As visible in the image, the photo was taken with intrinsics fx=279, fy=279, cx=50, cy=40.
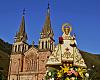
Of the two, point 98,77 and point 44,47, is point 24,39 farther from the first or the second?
point 98,77

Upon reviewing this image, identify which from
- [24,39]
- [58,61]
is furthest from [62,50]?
[24,39]

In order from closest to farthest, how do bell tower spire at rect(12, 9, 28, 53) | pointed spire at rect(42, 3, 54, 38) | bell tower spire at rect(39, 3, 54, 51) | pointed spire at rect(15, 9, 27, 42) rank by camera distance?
1. bell tower spire at rect(39, 3, 54, 51)
2. pointed spire at rect(42, 3, 54, 38)
3. bell tower spire at rect(12, 9, 28, 53)
4. pointed spire at rect(15, 9, 27, 42)

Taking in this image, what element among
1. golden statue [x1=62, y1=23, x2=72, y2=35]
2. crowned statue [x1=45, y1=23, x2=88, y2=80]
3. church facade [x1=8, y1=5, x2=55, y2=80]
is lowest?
crowned statue [x1=45, y1=23, x2=88, y2=80]

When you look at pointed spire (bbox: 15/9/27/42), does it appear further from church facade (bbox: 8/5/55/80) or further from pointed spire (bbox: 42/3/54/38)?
pointed spire (bbox: 42/3/54/38)

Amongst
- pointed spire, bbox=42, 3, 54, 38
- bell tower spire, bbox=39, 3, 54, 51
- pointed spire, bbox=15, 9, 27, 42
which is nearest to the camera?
bell tower spire, bbox=39, 3, 54, 51

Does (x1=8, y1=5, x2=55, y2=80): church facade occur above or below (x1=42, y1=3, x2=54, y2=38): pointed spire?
below

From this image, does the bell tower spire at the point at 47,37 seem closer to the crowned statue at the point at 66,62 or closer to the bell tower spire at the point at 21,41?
the bell tower spire at the point at 21,41

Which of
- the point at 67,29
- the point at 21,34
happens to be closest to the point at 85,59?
the point at 21,34

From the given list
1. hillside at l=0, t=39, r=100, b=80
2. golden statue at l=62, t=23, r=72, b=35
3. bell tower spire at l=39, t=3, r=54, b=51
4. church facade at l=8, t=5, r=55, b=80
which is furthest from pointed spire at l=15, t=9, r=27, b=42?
golden statue at l=62, t=23, r=72, b=35

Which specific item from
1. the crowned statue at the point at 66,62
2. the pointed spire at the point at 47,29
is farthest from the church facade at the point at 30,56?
the crowned statue at the point at 66,62

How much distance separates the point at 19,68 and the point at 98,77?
18004 mm

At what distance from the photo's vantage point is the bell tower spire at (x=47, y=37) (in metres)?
56.9

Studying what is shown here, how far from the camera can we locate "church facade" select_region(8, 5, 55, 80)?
57.2 meters

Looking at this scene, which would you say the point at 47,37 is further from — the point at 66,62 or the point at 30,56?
the point at 66,62
